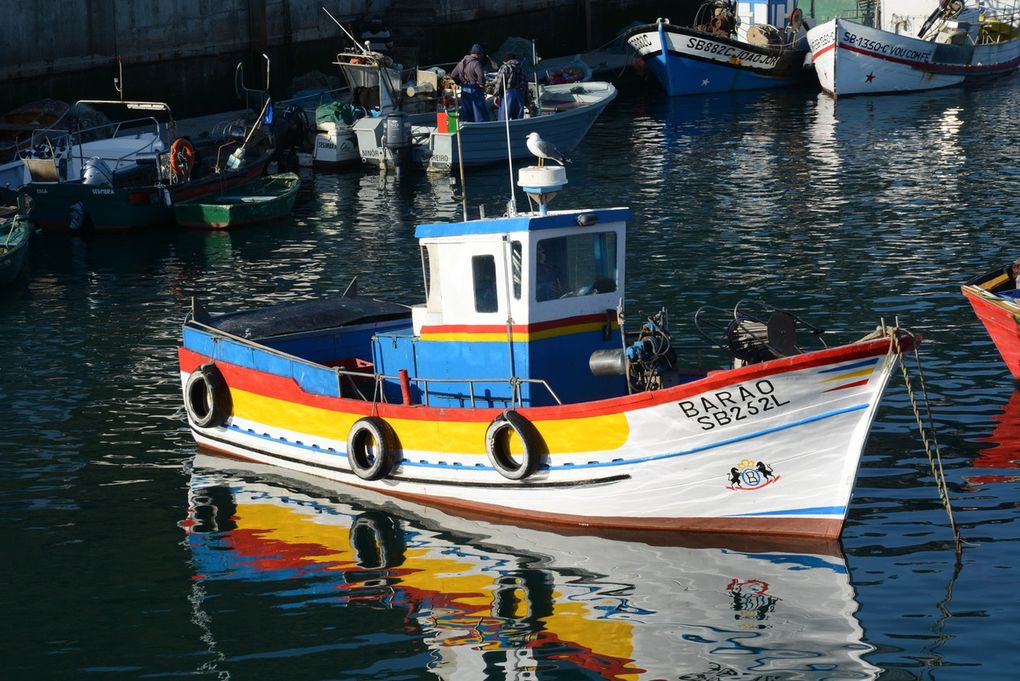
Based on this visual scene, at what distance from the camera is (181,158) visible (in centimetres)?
3362

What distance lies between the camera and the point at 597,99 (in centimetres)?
4116

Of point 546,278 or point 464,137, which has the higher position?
point 464,137

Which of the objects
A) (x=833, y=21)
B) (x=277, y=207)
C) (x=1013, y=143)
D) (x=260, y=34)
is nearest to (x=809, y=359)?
(x=277, y=207)

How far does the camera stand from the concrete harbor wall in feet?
130

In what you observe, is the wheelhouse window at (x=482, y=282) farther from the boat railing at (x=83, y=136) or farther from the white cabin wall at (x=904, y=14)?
the white cabin wall at (x=904, y=14)

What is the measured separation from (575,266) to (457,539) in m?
3.19

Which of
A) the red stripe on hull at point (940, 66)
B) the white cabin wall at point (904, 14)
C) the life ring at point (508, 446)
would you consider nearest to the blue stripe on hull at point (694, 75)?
the red stripe on hull at point (940, 66)

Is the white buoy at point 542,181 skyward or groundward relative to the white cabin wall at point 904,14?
groundward

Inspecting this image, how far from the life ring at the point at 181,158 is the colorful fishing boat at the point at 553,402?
1551 cm

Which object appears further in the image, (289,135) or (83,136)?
(289,135)

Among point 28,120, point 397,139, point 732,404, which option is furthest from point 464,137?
point 732,404

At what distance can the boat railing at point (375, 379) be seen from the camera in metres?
16.0

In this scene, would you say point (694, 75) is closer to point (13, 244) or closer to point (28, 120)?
point (28, 120)

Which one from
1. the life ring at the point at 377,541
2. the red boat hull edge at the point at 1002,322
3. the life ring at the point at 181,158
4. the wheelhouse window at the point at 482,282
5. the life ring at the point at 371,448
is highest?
the life ring at the point at 181,158
